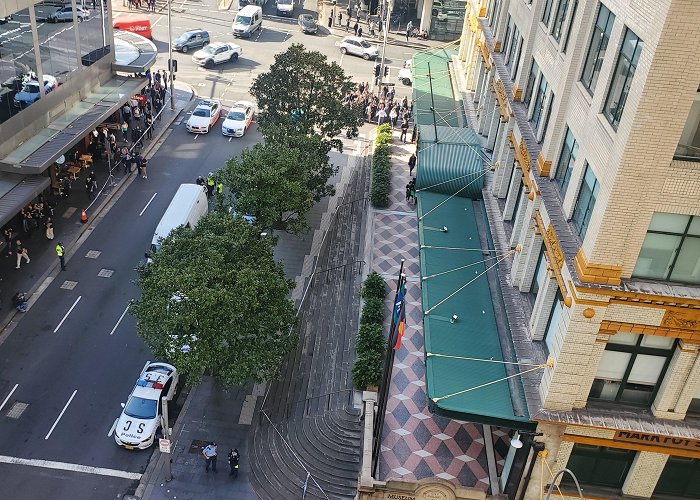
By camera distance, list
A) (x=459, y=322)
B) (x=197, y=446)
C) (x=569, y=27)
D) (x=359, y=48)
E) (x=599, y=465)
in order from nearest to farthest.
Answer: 1. (x=599, y=465)
2. (x=569, y=27)
3. (x=459, y=322)
4. (x=197, y=446)
5. (x=359, y=48)

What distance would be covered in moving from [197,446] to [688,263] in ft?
77.1

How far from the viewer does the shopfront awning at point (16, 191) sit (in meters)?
41.4

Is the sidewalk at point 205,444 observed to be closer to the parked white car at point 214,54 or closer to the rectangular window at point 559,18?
the rectangular window at point 559,18

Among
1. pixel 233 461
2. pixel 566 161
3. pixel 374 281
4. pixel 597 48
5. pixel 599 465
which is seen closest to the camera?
pixel 597 48

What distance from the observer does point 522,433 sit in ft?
91.8

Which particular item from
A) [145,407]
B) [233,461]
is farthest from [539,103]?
[145,407]

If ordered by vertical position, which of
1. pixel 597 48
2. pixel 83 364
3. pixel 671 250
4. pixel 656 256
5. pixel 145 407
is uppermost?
pixel 597 48

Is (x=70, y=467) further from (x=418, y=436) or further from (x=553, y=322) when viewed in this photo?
(x=553, y=322)

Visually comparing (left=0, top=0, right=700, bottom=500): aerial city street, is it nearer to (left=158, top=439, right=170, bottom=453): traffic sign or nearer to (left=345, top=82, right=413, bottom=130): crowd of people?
(left=158, top=439, right=170, bottom=453): traffic sign

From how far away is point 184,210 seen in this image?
158ft

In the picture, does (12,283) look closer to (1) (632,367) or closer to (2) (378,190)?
(2) (378,190)

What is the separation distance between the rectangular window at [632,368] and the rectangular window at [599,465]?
2252 millimetres

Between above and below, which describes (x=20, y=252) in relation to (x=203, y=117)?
below

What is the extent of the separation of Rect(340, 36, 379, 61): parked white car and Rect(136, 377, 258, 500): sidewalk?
179 ft
